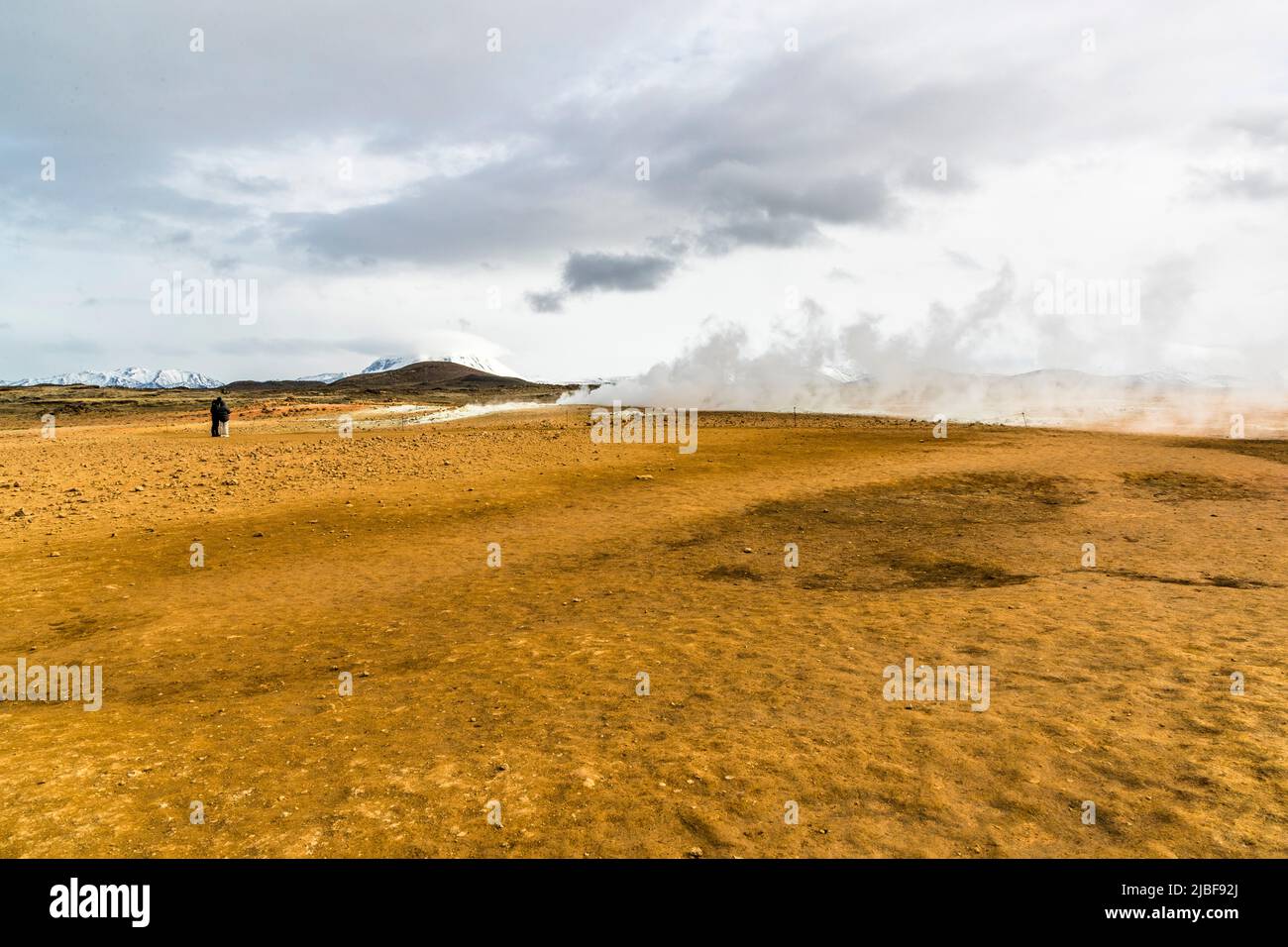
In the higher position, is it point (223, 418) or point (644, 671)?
point (223, 418)

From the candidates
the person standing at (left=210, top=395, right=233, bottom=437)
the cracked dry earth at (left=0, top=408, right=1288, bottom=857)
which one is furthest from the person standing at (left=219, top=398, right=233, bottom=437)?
the cracked dry earth at (left=0, top=408, right=1288, bottom=857)

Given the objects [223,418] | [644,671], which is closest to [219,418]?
[223,418]

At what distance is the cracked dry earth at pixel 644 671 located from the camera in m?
5.53

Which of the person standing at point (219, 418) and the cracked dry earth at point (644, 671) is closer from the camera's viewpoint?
the cracked dry earth at point (644, 671)

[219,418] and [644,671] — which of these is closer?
[644,671]

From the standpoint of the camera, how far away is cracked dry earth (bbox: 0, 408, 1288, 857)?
5.53 meters

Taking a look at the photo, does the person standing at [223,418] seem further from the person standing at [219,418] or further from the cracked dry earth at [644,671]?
the cracked dry earth at [644,671]

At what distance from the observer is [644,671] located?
8.90m

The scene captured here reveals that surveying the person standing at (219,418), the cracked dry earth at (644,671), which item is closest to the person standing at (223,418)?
the person standing at (219,418)

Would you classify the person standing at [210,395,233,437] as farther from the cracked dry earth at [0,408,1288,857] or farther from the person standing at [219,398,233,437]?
the cracked dry earth at [0,408,1288,857]

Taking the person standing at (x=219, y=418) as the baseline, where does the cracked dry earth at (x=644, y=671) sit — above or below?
below

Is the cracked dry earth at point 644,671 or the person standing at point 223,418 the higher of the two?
the person standing at point 223,418

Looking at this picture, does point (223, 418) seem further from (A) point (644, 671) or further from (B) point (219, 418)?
(A) point (644, 671)
